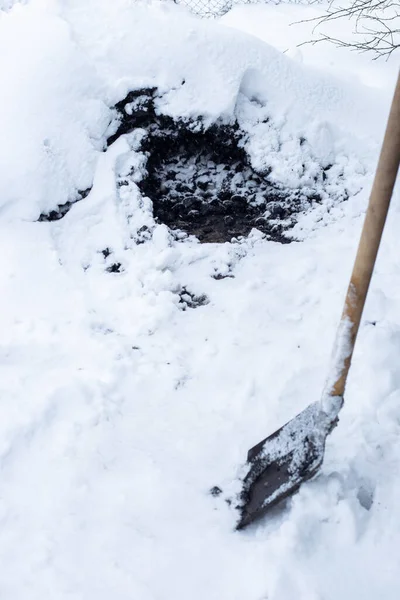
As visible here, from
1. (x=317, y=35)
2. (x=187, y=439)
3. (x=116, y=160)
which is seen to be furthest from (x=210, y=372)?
(x=317, y=35)

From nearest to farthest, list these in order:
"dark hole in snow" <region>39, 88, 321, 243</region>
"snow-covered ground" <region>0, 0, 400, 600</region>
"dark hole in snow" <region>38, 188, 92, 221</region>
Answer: "snow-covered ground" <region>0, 0, 400, 600</region>
"dark hole in snow" <region>38, 188, 92, 221</region>
"dark hole in snow" <region>39, 88, 321, 243</region>

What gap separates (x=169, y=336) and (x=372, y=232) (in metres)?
1.33

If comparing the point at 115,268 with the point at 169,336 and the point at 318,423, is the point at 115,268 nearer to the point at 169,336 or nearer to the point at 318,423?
the point at 169,336

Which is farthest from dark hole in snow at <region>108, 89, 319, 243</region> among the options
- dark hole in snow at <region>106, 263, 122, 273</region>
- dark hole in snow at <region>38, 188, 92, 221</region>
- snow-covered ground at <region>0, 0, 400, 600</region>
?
dark hole in snow at <region>106, 263, 122, 273</region>

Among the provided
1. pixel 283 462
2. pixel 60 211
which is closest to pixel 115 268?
pixel 60 211

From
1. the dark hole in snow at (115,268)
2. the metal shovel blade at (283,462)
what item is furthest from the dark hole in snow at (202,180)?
the metal shovel blade at (283,462)

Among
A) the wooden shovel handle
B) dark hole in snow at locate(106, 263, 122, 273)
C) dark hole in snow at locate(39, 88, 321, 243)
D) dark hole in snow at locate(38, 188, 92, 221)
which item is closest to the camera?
the wooden shovel handle

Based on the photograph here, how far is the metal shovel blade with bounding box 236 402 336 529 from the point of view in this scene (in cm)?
183

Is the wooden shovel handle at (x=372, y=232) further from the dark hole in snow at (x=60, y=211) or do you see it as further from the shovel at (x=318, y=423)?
the dark hole in snow at (x=60, y=211)

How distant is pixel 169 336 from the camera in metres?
2.66

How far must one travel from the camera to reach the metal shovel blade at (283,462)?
1.83 meters

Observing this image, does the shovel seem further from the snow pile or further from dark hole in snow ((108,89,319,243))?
the snow pile

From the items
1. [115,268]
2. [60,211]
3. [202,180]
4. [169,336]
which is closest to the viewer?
[169,336]

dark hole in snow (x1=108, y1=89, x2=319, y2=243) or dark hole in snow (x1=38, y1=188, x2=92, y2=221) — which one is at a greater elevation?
dark hole in snow (x1=108, y1=89, x2=319, y2=243)
